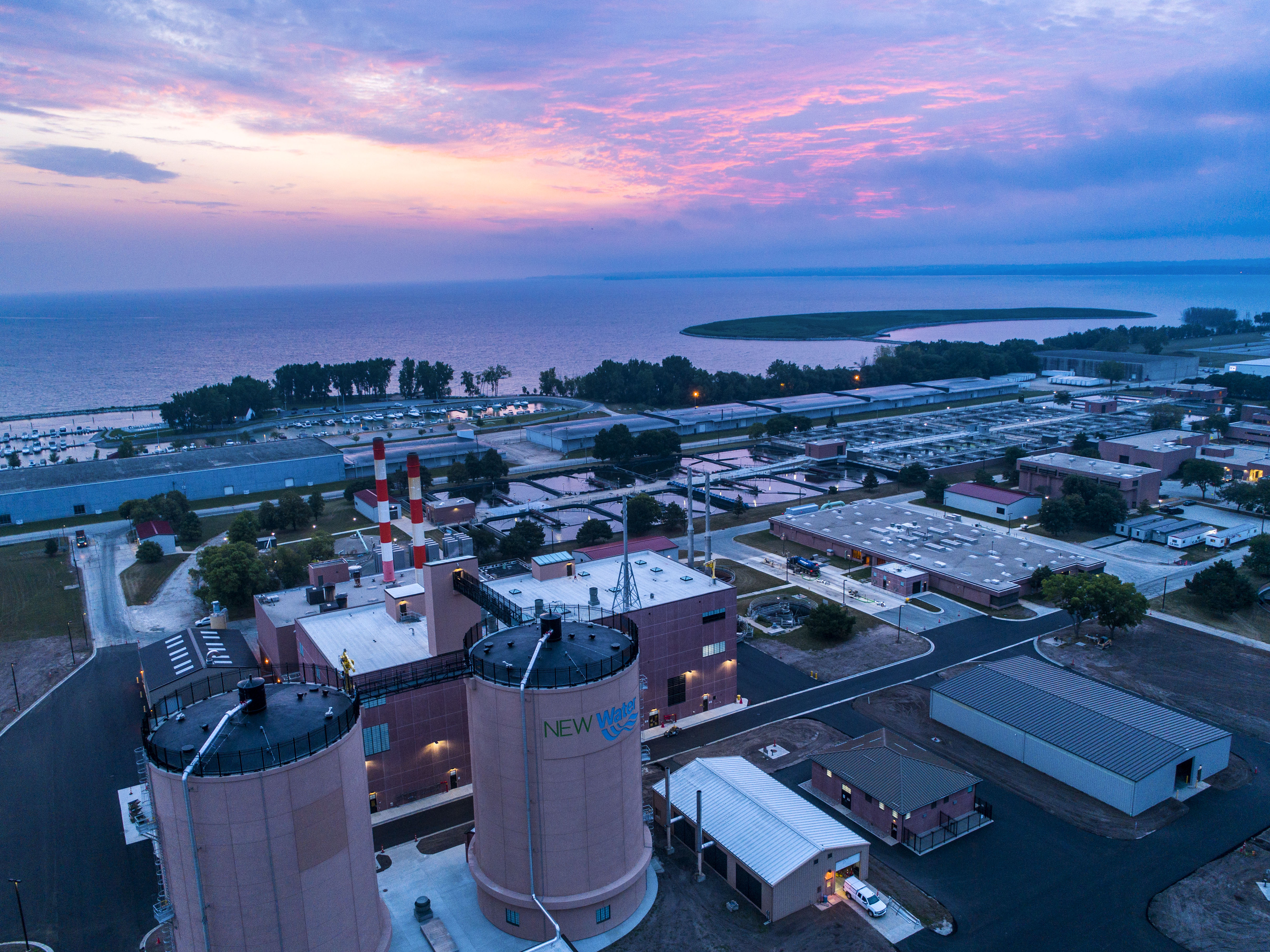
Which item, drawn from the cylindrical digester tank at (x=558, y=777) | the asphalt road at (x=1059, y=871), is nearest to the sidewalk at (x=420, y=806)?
the cylindrical digester tank at (x=558, y=777)

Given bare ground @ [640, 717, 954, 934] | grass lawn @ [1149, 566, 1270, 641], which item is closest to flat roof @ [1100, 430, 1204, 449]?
grass lawn @ [1149, 566, 1270, 641]

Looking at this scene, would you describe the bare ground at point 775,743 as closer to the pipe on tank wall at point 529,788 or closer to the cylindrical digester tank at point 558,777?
the cylindrical digester tank at point 558,777

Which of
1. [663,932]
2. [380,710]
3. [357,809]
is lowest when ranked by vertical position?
[663,932]

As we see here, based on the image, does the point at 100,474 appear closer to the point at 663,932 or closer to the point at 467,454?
the point at 467,454

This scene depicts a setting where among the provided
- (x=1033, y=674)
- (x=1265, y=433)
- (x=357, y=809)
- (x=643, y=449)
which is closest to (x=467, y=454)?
(x=643, y=449)

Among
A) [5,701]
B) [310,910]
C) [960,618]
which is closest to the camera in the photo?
[310,910]

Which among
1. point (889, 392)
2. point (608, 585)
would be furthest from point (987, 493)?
point (889, 392)

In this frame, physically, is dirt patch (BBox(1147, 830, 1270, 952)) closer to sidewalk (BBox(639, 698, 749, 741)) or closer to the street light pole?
sidewalk (BBox(639, 698, 749, 741))

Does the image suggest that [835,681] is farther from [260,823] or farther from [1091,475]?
[1091,475]
